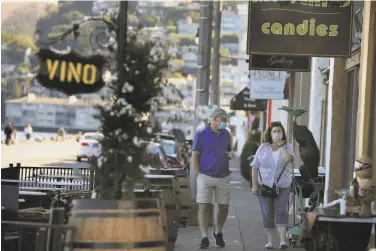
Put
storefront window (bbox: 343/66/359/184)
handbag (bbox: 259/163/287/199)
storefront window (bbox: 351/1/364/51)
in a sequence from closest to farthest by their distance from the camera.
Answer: handbag (bbox: 259/163/287/199) < storefront window (bbox: 351/1/364/51) < storefront window (bbox: 343/66/359/184)

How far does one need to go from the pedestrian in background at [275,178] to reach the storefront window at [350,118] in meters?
1.82

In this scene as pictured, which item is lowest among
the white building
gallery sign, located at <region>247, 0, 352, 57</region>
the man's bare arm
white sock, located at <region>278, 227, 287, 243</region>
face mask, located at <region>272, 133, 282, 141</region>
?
white sock, located at <region>278, 227, 287, 243</region>

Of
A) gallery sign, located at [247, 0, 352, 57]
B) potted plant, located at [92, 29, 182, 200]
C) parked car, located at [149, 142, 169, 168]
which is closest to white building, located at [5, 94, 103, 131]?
potted plant, located at [92, 29, 182, 200]

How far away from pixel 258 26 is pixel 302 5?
628 mm

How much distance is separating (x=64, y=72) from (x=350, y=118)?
7.55m

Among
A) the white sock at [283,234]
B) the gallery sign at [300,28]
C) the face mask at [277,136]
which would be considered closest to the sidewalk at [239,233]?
the white sock at [283,234]

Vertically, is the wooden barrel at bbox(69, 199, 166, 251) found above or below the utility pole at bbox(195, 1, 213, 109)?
below

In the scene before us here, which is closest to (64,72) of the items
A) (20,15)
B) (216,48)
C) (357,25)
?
(20,15)

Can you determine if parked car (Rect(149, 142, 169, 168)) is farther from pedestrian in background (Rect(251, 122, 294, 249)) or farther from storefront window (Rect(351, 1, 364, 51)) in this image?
storefront window (Rect(351, 1, 364, 51))

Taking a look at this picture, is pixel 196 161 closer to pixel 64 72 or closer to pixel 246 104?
pixel 64 72

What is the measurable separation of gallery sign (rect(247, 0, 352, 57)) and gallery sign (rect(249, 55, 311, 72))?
3.66 m

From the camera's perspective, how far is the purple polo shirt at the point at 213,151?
1188 centimetres

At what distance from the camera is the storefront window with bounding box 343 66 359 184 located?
514 inches

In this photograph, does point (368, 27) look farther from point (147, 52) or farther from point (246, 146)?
point (246, 146)
